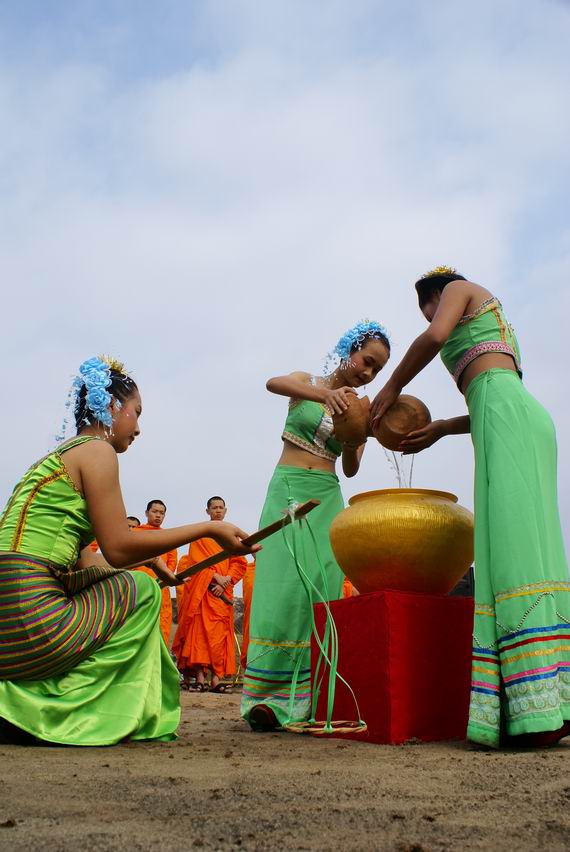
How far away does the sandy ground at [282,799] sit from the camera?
1.47m

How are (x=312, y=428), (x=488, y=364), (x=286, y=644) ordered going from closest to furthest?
1. (x=488, y=364)
2. (x=286, y=644)
3. (x=312, y=428)

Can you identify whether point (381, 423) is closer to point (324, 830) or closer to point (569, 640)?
point (569, 640)

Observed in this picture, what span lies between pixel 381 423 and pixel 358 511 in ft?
1.44

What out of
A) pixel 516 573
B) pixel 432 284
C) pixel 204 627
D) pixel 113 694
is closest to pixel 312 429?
pixel 432 284

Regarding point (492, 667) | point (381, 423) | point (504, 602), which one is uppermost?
point (381, 423)

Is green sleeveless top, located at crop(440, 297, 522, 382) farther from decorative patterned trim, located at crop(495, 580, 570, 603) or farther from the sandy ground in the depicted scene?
the sandy ground

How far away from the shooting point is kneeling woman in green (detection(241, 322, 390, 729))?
12.5 ft

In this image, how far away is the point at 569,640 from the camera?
9.23 ft

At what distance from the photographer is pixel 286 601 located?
3.91 meters

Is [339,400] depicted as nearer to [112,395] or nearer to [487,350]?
[487,350]

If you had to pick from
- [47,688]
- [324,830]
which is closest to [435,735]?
[47,688]

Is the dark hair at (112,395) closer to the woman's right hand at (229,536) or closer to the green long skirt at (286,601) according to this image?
the woman's right hand at (229,536)

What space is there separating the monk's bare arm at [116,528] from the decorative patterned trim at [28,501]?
10cm

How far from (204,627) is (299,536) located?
5119 mm
